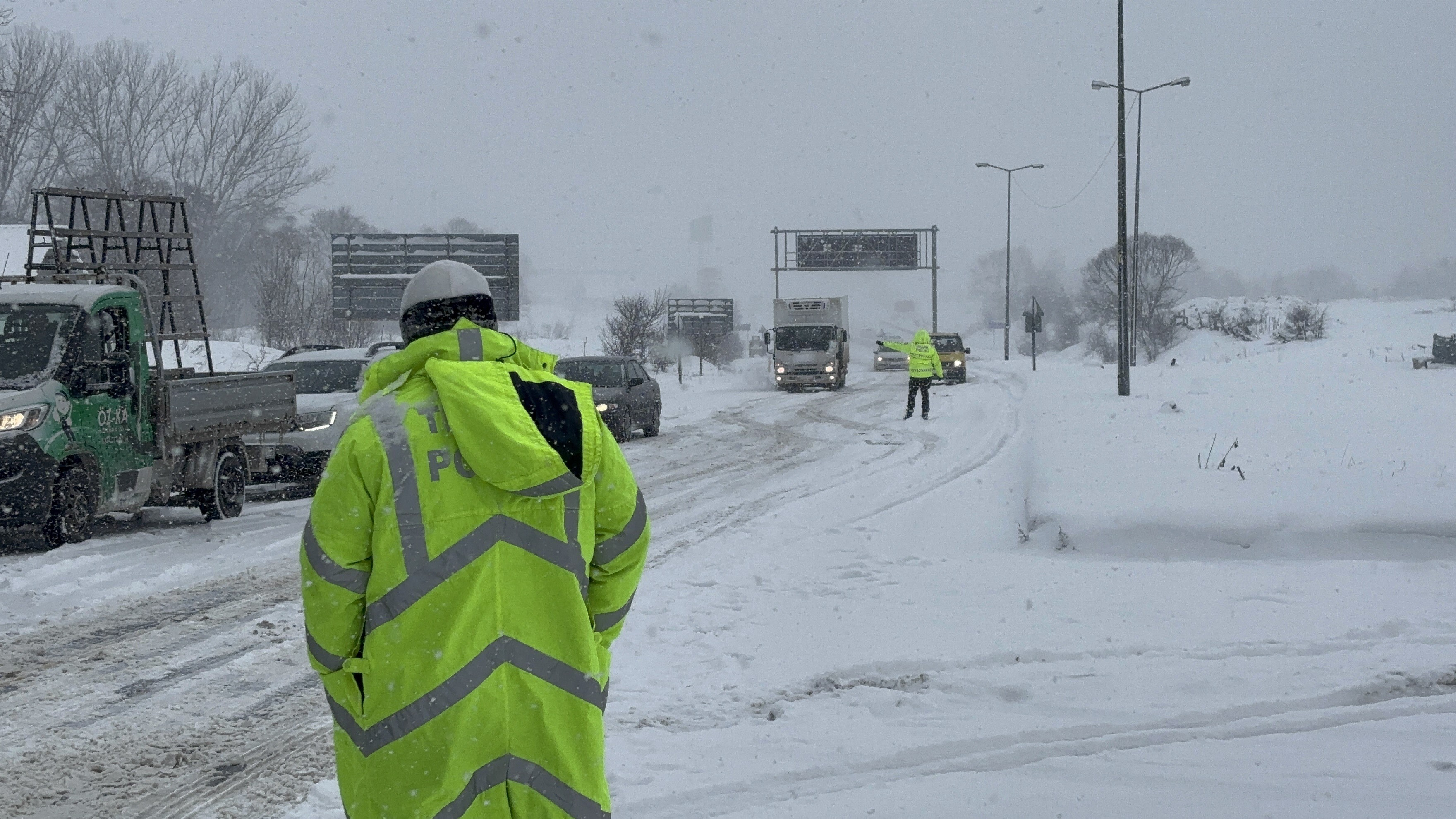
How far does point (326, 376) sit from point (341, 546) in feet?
48.5

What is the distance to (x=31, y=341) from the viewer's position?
10.4m

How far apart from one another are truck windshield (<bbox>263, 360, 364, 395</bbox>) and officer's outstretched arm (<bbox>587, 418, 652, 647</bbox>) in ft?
45.6

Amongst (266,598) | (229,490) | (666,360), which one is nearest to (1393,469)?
(266,598)

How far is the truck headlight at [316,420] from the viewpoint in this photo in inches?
575

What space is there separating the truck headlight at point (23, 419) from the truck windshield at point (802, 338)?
29265mm

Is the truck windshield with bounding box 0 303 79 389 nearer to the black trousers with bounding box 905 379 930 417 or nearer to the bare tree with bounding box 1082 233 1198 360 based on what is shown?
the black trousers with bounding box 905 379 930 417

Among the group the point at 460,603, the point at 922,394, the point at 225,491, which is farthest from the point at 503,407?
the point at 922,394

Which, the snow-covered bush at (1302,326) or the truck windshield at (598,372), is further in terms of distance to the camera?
the snow-covered bush at (1302,326)

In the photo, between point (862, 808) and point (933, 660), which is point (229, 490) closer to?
point (933, 660)

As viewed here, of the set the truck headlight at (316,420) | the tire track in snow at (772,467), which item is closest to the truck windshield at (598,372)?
the tire track in snow at (772,467)

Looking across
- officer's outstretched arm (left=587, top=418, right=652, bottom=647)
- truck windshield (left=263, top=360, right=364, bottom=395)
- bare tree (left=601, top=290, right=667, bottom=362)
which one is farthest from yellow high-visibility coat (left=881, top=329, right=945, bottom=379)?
bare tree (left=601, top=290, right=667, bottom=362)

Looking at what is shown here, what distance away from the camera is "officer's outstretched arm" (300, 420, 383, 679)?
233cm

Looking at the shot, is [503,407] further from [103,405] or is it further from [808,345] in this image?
[808,345]

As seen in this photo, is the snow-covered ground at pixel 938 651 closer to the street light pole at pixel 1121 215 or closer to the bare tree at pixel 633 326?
the street light pole at pixel 1121 215
